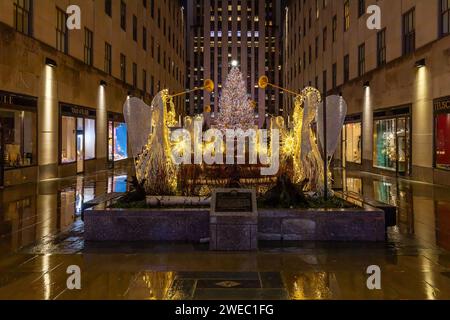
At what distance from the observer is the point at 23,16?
68.7 ft

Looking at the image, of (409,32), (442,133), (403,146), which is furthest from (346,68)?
(442,133)

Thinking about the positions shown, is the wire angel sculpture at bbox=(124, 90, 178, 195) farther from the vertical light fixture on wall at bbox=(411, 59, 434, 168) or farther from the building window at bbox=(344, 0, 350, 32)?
the building window at bbox=(344, 0, 350, 32)

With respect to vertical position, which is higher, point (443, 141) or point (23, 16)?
point (23, 16)

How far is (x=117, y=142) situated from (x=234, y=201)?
1143 inches

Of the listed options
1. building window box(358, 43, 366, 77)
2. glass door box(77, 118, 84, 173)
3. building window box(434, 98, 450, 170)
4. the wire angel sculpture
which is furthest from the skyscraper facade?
the wire angel sculpture

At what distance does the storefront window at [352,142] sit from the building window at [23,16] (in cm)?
2183

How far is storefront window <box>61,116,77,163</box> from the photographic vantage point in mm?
25625

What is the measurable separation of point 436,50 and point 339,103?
11.4 m

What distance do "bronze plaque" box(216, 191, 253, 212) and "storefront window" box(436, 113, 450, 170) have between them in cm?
1398

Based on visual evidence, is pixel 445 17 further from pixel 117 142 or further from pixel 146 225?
pixel 117 142

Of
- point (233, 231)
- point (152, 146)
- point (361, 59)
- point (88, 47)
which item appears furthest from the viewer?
point (361, 59)

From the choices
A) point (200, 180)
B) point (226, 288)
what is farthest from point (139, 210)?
point (200, 180)

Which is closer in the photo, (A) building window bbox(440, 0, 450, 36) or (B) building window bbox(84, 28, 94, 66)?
(A) building window bbox(440, 0, 450, 36)

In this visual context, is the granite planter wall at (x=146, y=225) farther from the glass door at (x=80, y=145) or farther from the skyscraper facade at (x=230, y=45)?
the skyscraper facade at (x=230, y=45)
